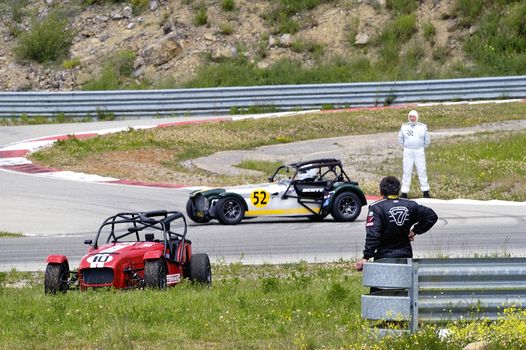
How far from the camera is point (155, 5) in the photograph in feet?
136

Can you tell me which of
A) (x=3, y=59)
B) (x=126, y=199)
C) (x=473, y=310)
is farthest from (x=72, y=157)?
(x=473, y=310)

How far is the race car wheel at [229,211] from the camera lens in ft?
58.6

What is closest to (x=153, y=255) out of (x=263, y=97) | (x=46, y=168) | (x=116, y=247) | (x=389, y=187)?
(x=116, y=247)

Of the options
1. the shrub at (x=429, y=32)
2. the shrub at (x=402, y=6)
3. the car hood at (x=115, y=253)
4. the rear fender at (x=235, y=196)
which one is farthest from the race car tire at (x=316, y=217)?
the shrub at (x=402, y=6)

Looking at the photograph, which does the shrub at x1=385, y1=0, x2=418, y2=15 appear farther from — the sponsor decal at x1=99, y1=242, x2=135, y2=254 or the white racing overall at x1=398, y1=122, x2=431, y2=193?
the sponsor decal at x1=99, y1=242, x2=135, y2=254

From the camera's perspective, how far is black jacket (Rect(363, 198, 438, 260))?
891 cm

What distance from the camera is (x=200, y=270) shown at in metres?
11.9

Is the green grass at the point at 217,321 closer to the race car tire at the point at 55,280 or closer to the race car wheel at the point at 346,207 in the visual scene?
the race car tire at the point at 55,280

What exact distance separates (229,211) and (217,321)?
28.2 feet

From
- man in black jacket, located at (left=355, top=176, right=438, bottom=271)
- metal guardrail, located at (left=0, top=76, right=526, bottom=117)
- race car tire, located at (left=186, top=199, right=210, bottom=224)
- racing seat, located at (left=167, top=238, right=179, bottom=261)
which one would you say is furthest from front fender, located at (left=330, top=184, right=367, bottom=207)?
metal guardrail, located at (left=0, top=76, right=526, bottom=117)

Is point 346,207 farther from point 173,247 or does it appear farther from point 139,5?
point 139,5

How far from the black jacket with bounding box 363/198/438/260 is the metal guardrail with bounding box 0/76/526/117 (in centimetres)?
2460

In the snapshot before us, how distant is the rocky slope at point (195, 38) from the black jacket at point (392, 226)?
2893 centimetres

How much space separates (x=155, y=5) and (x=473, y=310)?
1355 inches
